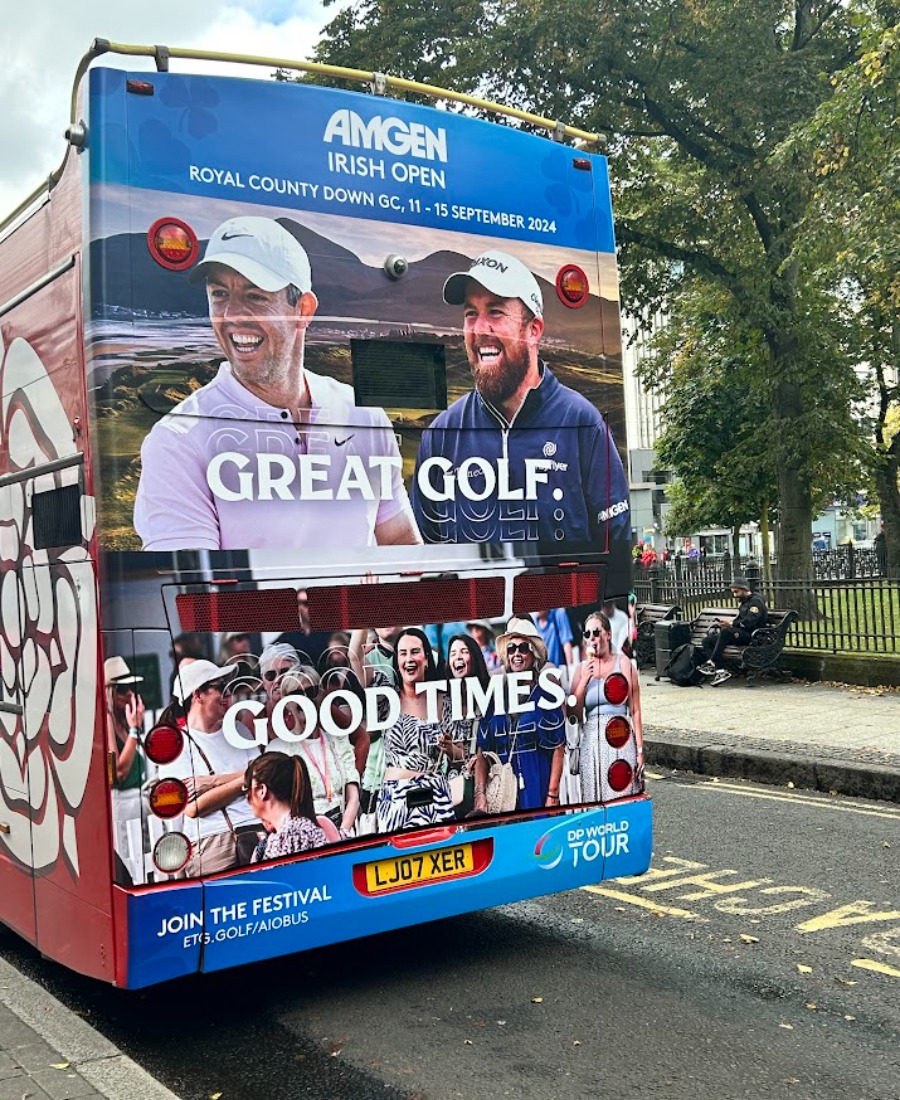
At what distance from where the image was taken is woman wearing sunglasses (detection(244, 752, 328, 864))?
185 inches

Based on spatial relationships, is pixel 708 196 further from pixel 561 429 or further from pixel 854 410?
pixel 561 429

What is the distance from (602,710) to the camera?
5.73 m

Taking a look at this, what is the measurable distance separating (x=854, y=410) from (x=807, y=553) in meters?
4.52

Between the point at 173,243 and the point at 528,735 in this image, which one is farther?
the point at 528,735

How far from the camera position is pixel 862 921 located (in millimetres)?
6078

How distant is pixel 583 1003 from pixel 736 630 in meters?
10.2

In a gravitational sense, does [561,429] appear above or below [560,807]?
above

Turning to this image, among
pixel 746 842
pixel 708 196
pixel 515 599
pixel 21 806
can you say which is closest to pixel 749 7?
pixel 708 196

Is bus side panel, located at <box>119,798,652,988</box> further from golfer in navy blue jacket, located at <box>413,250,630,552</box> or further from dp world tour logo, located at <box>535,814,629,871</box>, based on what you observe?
golfer in navy blue jacket, located at <box>413,250,630,552</box>

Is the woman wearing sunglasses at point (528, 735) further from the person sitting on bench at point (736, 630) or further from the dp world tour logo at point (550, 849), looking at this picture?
the person sitting on bench at point (736, 630)

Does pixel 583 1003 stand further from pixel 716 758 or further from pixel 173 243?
pixel 716 758

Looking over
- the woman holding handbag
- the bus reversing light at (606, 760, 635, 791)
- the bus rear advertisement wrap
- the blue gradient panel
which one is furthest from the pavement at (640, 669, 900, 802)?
the blue gradient panel

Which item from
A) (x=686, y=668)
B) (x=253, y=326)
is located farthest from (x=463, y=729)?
(x=686, y=668)

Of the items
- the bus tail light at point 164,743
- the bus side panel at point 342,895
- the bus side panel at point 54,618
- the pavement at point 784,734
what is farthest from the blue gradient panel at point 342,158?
the pavement at point 784,734
